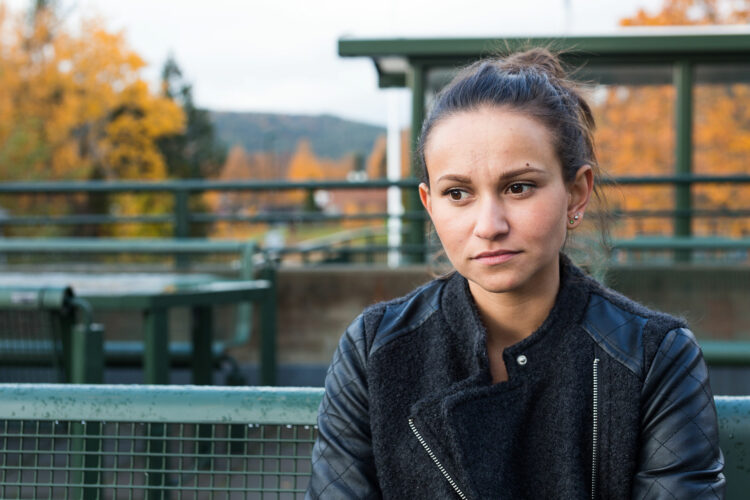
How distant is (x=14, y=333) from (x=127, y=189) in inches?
108

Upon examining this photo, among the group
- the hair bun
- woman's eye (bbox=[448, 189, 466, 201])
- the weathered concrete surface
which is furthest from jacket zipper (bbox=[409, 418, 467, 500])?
the weathered concrete surface

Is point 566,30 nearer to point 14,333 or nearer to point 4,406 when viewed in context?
point 14,333

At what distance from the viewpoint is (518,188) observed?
59.3 inches

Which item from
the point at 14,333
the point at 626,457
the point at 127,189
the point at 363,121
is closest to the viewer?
the point at 626,457

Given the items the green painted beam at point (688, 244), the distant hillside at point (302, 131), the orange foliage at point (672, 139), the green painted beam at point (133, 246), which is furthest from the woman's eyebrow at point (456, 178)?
the distant hillside at point (302, 131)

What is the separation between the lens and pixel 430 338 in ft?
5.14

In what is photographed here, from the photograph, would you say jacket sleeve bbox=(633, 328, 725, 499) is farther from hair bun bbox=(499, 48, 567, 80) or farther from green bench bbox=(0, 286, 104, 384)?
green bench bbox=(0, 286, 104, 384)

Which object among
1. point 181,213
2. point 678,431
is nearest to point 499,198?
point 678,431

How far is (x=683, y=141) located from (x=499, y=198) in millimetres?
7769

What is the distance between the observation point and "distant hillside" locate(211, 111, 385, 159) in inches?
488

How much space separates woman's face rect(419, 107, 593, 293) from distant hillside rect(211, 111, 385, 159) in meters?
9.83

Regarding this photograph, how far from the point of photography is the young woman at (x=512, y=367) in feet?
4.69

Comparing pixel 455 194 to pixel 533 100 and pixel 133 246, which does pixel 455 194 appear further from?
pixel 133 246

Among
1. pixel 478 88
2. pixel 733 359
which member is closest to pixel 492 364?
pixel 478 88
